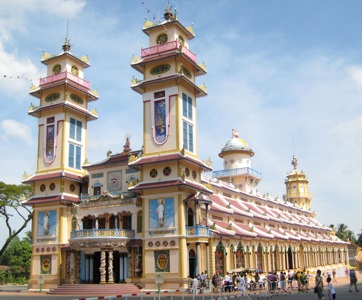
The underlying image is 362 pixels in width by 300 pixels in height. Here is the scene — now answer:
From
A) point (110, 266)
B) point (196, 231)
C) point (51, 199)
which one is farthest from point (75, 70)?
point (196, 231)

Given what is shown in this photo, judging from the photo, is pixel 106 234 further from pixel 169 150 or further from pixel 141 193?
pixel 169 150

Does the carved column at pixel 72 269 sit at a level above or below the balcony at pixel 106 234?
below

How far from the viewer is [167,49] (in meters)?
39.0

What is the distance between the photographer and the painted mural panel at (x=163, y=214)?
35.7m

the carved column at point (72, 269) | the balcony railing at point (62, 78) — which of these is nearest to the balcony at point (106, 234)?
the carved column at point (72, 269)

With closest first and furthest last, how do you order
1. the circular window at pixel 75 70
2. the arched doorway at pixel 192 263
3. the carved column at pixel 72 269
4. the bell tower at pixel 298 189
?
the arched doorway at pixel 192 263 < the carved column at pixel 72 269 < the circular window at pixel 75 70 < the bell tower at pixel 298 189

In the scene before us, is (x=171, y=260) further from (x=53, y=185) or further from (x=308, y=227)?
(x=308, y=227)

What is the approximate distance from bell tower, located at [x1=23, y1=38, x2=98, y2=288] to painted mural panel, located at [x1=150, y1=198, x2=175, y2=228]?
9.36 meters

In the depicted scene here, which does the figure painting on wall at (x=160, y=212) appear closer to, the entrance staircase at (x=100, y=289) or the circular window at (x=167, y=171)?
the circular window at (x=167, y=171)

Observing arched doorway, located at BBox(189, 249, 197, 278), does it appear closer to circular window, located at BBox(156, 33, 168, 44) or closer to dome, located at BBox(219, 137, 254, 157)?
circular window, located at BBox(156, 33, 168, 44)

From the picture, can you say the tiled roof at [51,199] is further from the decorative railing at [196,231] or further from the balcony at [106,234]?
the decorative railing at [196,231]

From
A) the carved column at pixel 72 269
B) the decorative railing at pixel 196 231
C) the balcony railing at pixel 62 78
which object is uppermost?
the balcony railing at pixel 62 78

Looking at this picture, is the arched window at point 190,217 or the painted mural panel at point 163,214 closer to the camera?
the painted mural panel at point 163,214

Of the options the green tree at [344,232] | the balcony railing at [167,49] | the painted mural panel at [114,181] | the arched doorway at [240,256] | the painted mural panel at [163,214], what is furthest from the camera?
the green tree at [344,232]
